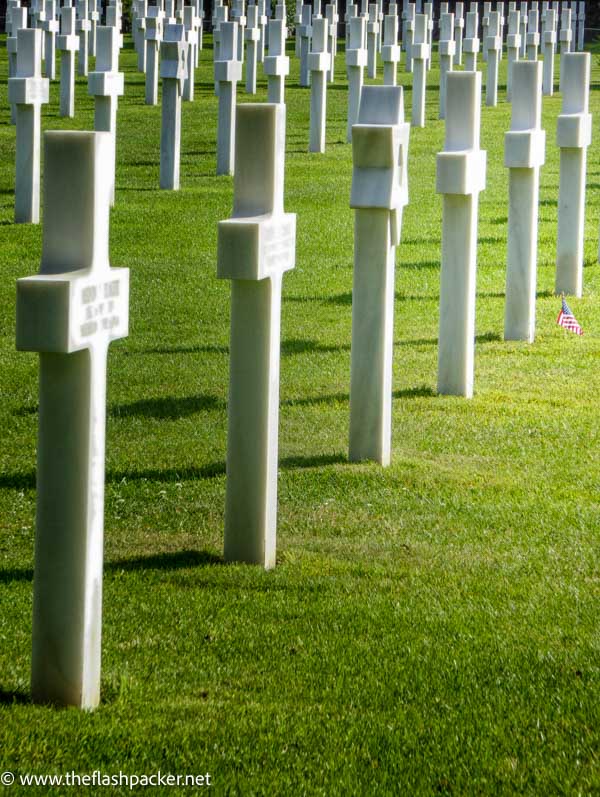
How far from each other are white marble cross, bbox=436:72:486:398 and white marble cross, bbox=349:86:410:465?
1180 mm

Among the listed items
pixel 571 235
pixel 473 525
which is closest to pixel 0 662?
pixel 473 525

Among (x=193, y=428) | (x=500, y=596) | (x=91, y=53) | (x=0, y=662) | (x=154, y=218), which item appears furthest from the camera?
(x=91, y=53)

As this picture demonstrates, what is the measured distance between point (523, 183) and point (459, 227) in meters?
1.25

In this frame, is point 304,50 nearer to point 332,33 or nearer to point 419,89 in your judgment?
point 332,33

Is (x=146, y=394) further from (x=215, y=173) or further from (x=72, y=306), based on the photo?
(x=215, y=173)

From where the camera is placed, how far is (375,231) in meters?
6.18

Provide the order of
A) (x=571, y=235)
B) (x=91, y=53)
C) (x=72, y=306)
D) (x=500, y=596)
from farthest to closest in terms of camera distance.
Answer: (x=91, y=53), (x=571, y=235), (x=500, y=596), (x=72, y=306)

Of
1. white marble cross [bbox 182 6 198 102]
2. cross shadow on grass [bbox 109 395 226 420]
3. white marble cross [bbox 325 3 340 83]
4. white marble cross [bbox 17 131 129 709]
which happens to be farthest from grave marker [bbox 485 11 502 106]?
white marble cross [bbox 17 131 129 709]

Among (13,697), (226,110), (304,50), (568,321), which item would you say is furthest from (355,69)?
(13,697)

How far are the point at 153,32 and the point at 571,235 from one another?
1226cm

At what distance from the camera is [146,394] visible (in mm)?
7867

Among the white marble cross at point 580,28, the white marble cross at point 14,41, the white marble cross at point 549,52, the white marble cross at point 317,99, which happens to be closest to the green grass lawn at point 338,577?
the white marble cross at point 317,99

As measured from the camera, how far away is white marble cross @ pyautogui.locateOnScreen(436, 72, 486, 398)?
7.46 metres

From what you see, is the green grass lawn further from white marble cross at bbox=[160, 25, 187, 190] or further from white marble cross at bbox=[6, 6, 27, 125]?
white marble cross at bbox=[6, 6, 27, 125]
